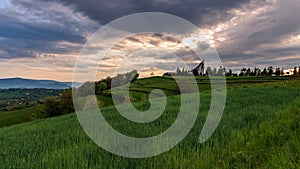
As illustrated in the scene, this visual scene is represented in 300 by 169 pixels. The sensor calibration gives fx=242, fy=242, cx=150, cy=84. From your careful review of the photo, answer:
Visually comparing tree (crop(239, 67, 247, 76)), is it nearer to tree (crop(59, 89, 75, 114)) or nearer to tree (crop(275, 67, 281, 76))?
tree (crop(275, 67, 281, 76))

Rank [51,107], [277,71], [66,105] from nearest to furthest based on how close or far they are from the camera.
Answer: [66,105] → [51,107] → [277,71]

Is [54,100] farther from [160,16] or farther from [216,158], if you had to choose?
[216,158]

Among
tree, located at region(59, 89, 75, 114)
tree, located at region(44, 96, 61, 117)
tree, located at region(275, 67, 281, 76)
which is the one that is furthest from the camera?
tree, located at region(275, 67, 281, 76)

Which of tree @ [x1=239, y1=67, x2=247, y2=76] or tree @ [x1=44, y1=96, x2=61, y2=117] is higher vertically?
tree @ [x1=239, y1=67, x2=247, y2=76]

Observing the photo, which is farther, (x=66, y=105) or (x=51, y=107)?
(x=51, y=107)

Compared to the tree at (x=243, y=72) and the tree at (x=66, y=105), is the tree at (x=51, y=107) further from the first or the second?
the tree at (x=243, y=72)

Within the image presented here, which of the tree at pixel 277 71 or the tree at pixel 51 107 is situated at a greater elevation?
the tree at pixel 277 71

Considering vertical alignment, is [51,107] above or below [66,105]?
below

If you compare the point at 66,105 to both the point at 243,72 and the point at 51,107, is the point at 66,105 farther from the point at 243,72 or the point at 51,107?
the point at 243,72

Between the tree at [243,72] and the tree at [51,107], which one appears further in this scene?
the tree at [243,72]

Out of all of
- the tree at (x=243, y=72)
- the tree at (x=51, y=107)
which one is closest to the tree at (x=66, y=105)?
the tree at (x=51, y=107)

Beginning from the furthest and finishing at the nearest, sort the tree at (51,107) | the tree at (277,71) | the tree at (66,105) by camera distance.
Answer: the tree at (277,71) < the tree at (51,107) < the tree at (66,105)

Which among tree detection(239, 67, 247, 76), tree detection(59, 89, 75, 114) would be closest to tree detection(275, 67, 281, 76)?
tree detection(239, 67, 247, 76)

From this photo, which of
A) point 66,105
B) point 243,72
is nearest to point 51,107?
point 66,105
